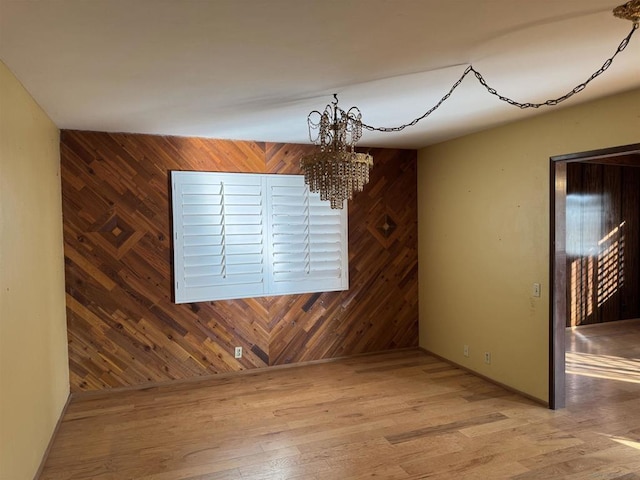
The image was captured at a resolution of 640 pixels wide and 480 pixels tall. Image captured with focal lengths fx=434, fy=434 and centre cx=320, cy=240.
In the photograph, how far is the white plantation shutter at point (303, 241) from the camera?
4719 millimetres

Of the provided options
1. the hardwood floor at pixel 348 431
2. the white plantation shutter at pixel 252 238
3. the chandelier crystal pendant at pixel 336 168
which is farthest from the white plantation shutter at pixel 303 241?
the chandelier crystal pendant at pixel 336 168

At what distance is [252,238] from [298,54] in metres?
2.63

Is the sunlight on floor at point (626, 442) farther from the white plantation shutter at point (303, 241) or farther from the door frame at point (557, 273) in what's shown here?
the white plantation shutter at point (303, 241)

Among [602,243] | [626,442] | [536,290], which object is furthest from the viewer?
[602,243]

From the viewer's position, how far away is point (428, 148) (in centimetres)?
516

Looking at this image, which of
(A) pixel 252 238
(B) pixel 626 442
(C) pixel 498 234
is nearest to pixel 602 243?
(C) pixel 498 234

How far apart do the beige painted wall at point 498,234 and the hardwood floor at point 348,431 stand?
1.40 feet

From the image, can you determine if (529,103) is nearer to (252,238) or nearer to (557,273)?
(557,273)

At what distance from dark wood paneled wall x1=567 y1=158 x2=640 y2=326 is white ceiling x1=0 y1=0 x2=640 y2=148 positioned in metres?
3.54

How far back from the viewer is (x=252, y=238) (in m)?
4.61

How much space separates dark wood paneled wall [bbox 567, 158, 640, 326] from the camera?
20.9 feet

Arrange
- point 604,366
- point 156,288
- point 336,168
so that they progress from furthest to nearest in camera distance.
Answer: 1. point 604,366
2. point 156,288
3. point 336,168

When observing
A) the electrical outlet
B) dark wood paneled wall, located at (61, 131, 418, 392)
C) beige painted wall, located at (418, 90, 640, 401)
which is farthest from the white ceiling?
the electrical outlet

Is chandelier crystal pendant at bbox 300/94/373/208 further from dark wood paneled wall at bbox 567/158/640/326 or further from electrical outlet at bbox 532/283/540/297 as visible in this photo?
dark wood paneled wall at bbox 567/158/640/326
